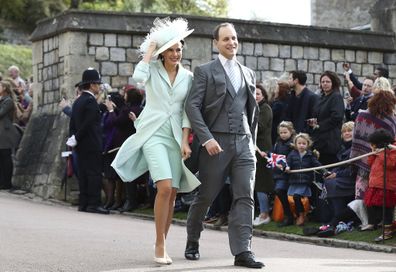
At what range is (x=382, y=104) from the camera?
13.4 meters

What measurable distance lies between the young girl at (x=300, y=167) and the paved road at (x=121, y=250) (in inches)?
42.9

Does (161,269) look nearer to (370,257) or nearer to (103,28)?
(370,257)

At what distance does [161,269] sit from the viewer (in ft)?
30.9

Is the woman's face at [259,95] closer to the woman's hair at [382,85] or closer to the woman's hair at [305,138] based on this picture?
the woman's hair at [305,138]

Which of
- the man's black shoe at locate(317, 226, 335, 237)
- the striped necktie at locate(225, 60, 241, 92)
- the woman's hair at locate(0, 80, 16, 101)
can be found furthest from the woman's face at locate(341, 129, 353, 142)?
the woman's hair at locate(0, 80, 16, 101)

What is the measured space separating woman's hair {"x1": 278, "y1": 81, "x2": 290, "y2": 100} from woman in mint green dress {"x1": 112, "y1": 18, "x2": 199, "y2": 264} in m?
6.37

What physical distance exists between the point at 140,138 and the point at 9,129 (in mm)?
11100

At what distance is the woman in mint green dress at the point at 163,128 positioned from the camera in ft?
32.6

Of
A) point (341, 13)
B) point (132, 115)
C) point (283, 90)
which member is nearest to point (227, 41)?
point (283, 90)

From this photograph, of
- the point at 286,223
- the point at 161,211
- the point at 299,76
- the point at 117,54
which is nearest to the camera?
the point at 161,211

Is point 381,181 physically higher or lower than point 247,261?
higher

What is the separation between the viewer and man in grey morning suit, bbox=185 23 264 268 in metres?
9.92

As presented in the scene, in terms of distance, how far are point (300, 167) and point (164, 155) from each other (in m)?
4.92

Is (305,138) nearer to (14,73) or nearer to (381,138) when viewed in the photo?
(381,138)
